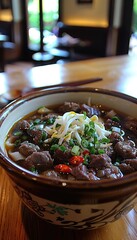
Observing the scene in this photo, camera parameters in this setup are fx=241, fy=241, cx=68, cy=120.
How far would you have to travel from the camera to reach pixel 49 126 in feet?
2.84

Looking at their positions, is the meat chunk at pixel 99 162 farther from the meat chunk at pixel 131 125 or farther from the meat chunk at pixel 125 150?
the meat chunk at pixel 131 125

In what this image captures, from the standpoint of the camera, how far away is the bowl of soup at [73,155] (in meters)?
0.47

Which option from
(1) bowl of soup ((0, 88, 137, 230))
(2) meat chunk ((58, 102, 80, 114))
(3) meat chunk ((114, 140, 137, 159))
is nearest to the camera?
(1) bowl of soup ((0, 88, 137, 230))

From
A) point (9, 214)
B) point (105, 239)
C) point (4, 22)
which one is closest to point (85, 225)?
point (105, 239)

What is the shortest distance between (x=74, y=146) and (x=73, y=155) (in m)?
0.03

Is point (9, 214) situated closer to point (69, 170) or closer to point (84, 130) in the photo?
point (69, 170)

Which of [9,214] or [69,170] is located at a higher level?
[69,170]

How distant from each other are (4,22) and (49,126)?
6.98 m

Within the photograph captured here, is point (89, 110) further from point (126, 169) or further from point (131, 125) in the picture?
point (126, 169)

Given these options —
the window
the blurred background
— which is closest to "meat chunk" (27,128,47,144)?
the blurred background

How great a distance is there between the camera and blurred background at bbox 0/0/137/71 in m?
5.48

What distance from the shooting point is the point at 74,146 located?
2.30ft

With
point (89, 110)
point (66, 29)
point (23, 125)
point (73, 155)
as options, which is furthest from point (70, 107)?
point (66, 29)

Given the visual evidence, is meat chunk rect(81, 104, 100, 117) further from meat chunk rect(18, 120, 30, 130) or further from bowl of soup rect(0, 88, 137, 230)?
meat chunk rect(18, 120, 30, 130)
